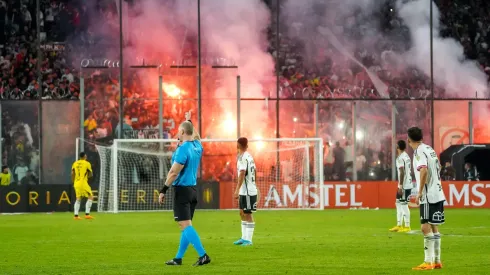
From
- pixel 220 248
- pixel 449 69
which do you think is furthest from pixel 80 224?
pixel 449 69

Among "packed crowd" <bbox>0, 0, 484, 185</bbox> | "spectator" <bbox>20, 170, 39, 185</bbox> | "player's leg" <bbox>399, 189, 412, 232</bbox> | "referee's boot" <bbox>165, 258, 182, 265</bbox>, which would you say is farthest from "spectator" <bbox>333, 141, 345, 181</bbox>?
"referee's boot" <bbox>165, 258, 182, 265</bbox>

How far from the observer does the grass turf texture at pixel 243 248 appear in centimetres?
1484

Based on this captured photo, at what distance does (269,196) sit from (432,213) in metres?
25.6

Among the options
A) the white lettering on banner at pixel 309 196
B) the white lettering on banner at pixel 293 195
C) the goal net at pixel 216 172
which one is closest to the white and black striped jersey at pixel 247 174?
the goal net at pixel 216 172

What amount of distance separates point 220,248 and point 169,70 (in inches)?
998

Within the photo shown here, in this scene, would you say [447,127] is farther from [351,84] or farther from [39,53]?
[39,53]

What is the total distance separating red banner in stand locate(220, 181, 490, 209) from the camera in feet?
132

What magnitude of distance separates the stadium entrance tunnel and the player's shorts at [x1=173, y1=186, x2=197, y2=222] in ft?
96.7

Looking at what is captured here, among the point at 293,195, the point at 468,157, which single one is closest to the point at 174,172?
the point at 293,195

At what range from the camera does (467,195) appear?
41.4 metres

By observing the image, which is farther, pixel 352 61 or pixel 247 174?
pixel 352 61

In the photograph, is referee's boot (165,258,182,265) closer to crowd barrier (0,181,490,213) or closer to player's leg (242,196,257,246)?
player's leg (242,196,257,246)

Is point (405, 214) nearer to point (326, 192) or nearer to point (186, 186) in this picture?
point (186, 186)

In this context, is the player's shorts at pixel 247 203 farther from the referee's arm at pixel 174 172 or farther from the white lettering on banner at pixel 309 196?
the white lettering on banner at pixel 309 196
